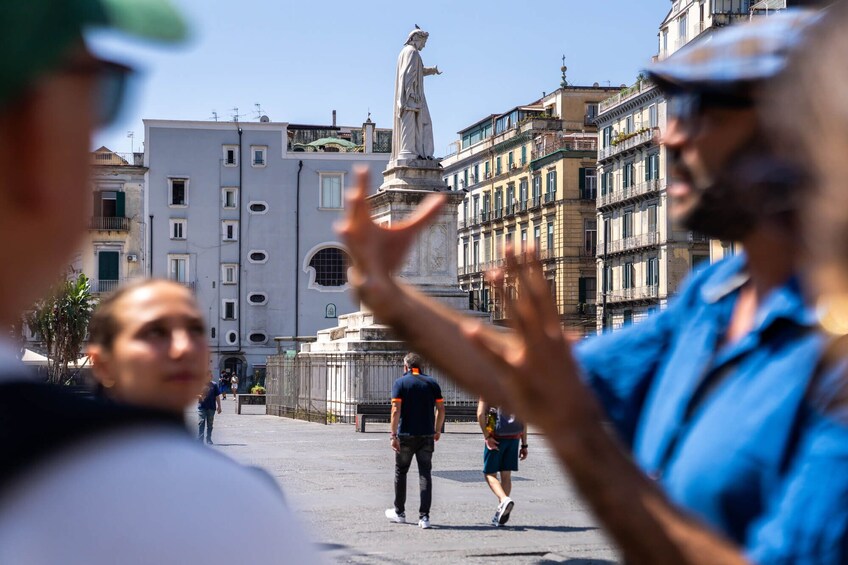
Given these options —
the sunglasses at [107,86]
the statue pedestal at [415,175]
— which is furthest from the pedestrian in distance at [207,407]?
the sunglasses at [107,86]

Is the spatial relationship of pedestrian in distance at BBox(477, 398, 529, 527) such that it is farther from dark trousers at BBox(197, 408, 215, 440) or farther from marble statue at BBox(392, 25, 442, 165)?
marble statue at BBox(392, 25, 442, 165)

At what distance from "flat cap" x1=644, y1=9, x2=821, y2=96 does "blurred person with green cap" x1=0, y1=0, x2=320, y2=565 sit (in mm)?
995

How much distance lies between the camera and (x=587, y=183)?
80.4 m

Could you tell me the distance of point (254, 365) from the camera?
72438 millimetres

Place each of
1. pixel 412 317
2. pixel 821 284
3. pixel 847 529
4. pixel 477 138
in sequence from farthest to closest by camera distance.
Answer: pixel 477 138, pixel 412 317, pixel 847 529, pixel 821 284

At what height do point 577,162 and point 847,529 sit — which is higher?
point 577,162

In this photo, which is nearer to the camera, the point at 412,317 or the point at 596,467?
the point at 596,467

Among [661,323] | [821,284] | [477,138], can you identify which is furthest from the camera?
[477,138]

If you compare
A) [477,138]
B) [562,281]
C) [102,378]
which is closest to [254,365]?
[562,281]

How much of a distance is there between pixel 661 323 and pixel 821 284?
0.92m

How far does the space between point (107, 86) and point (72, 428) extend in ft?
0.96

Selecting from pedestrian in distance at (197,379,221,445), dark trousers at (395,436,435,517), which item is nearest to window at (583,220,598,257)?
pedestrian in distance at (197,379,221,445)

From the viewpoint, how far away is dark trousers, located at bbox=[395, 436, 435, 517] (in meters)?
13.4

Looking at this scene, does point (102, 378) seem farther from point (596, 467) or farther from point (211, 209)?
point (211, 209)
